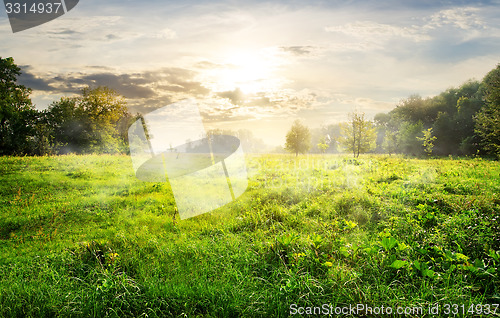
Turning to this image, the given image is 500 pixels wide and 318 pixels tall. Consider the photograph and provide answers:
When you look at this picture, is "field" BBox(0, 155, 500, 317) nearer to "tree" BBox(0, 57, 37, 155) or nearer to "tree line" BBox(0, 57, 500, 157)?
"tree line" BBox(0, 57, 500, 157)

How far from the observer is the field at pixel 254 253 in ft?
11.9

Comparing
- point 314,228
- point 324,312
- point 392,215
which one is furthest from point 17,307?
point 392,215

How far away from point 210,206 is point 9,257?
16.2ft

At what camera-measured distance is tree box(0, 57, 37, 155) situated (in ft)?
79.6

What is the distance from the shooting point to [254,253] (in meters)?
4.94

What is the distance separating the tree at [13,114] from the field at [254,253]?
897 inches

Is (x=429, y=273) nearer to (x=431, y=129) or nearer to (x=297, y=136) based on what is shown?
(x=297, y=136)

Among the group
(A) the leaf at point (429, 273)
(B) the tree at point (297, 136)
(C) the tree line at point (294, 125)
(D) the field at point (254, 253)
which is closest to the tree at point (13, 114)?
(C) the tree line at point (294, 125)

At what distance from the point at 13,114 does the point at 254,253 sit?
112 ft

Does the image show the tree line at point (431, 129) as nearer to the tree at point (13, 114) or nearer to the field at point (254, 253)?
the field at point (254, 253)

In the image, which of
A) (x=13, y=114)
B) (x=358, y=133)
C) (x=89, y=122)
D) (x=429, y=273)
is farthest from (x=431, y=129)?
(x=13, y=114)

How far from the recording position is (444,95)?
48.2m

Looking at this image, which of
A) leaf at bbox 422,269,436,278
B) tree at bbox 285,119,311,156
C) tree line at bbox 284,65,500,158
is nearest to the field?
leaf at bbox 422,269,436,278

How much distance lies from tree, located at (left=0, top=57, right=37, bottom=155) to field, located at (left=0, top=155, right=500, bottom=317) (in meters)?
22.8
